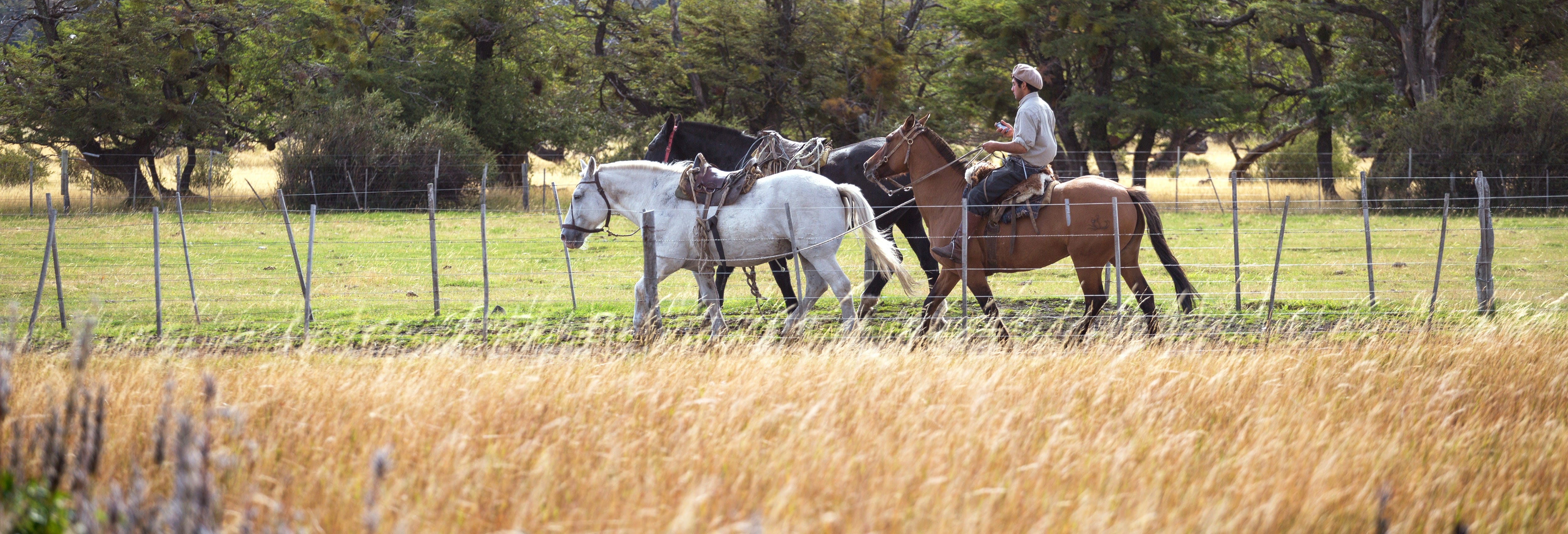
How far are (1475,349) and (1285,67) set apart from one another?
35.6 metres

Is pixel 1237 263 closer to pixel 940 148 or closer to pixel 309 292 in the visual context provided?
pixel 940 148

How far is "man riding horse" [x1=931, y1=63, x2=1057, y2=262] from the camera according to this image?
23.9 feet

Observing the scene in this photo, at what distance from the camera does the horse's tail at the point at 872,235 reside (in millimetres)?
7285

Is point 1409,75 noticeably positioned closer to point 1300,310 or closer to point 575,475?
point 1300,310

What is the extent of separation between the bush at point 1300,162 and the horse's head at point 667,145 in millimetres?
23441

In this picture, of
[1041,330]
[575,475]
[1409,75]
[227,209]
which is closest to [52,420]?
[575,475]

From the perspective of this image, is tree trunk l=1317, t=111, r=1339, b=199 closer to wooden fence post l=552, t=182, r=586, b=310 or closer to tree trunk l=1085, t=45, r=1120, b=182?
tree trunk l=1085, t=45, r=1120, b=182

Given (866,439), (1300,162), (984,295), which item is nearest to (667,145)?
(984,295)

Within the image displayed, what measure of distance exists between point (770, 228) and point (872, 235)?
0.75 meters

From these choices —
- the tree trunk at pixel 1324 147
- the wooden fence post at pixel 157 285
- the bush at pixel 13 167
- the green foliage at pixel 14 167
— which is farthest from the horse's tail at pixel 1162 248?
the bush at pixel 13 167

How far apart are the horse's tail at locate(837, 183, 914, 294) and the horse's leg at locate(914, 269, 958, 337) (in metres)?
0.21

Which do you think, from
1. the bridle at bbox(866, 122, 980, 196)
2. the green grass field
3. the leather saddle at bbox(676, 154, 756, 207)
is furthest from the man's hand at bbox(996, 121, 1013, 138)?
the leather saddle at bbox(676, 154, 756, 207)

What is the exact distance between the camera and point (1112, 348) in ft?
19.1

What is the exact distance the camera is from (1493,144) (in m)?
21.8
